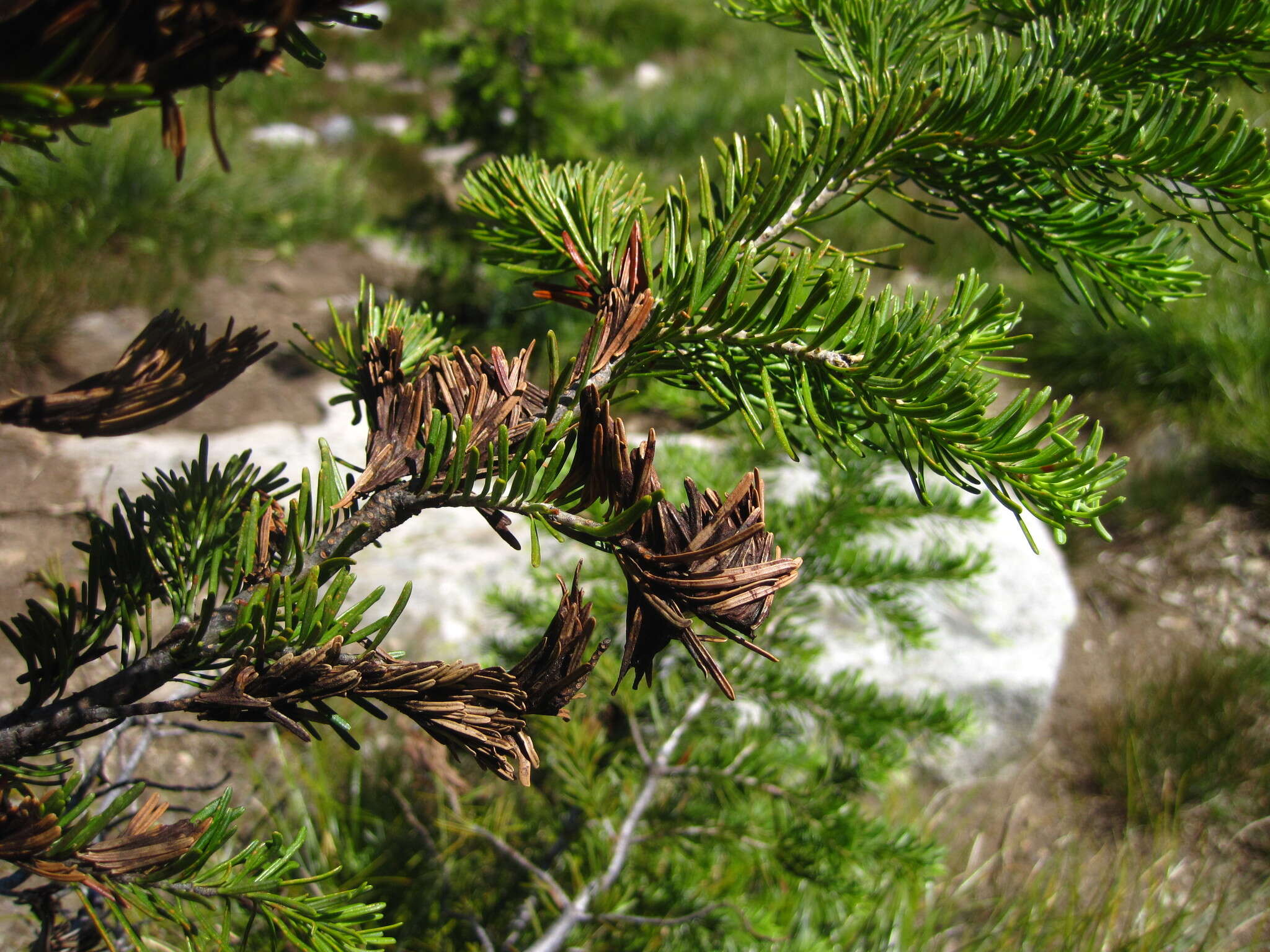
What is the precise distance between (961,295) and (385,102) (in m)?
6.73

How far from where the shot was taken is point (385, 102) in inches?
247

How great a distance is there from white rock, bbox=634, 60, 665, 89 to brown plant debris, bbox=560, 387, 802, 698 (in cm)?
708

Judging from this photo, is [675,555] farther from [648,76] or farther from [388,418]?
[648,76]

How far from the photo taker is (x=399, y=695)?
36 cm

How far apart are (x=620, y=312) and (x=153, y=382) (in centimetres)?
25

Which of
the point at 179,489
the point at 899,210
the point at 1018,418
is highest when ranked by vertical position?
the point at 1018,418

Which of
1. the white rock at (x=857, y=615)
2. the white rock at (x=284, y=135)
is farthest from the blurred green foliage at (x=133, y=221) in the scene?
the white rock at (x=857, y=615)

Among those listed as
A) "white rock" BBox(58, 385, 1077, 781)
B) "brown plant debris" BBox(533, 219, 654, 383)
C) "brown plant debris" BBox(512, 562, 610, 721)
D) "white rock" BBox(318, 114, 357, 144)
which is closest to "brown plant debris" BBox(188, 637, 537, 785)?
"brown plant debris" BBox(512, 562, 610, 721)

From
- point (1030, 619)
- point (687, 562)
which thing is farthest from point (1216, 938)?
point (687, 562)

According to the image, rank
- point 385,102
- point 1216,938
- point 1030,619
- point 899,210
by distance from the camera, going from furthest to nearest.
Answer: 1. point 385,102
2. point 899,210
3. point 1030,619
4. point 1216,938

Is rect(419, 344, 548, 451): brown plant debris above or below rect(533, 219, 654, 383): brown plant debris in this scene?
below

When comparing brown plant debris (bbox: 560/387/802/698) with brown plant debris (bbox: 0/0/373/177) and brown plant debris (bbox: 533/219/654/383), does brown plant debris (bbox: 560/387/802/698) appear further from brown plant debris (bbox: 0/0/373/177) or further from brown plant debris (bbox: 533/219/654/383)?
brown plant debris (bbox: 0/0/373/177)

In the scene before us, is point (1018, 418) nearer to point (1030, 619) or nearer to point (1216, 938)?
point (1216, 938)

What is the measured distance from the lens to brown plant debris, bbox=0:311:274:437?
16.2 inches
